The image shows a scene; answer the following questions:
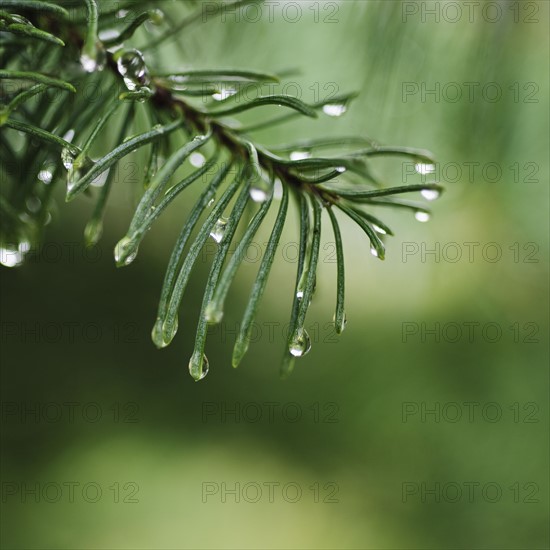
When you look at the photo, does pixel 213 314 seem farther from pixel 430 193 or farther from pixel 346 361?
pixel 346 361

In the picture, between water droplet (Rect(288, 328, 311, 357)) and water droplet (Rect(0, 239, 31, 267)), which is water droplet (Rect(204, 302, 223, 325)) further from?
water droplet (Rect(0, 239, 31, 267))

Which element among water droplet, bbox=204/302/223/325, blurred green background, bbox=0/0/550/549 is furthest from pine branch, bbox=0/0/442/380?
blurred green background, bbox=0/0/550/549

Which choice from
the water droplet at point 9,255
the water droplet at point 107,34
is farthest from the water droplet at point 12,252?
the water droplet at point 107,34

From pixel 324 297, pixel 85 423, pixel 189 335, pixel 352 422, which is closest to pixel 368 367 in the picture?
pixel 352 422

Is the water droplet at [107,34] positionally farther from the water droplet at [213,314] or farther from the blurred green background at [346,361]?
the blurred green background at [346,361]

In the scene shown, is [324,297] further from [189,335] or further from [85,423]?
[85,423]

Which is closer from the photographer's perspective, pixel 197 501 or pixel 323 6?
pixel 323 6

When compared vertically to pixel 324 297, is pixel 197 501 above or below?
below
